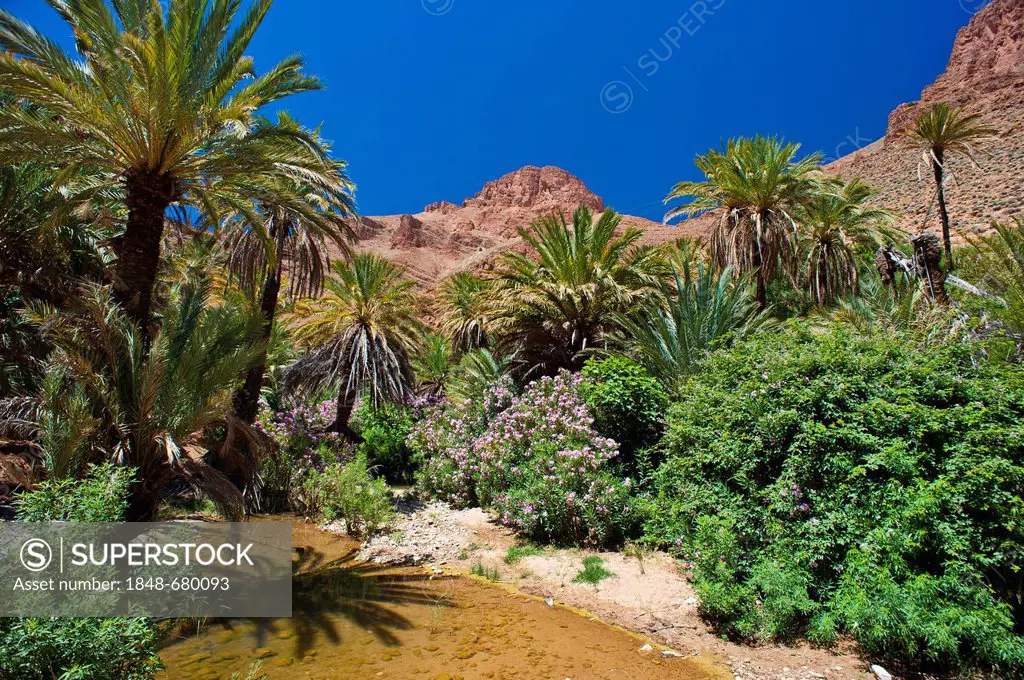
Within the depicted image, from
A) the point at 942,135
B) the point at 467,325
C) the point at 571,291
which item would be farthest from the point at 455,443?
the point at 942,135

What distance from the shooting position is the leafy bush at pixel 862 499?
15.8 feet

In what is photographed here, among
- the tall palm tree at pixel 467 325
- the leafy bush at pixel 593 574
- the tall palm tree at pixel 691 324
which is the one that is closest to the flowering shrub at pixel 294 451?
the tall palm tree at pixel 467 325

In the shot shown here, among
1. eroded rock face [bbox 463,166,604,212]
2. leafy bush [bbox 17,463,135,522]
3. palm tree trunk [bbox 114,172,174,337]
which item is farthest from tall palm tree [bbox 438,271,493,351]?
eroded rock face [bbox 463,166,604,212]

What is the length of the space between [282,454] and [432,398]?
17.7 ft

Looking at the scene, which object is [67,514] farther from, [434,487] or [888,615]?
[434,487]

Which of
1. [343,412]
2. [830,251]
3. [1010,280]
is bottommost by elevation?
[343,412]

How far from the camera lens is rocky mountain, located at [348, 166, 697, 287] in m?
52.9

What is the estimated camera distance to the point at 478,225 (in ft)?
260

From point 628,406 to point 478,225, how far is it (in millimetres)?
71714

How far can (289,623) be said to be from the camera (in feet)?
21.0

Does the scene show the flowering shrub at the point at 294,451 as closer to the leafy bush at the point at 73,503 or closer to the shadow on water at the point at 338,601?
the shadow on water at the point at 338,601

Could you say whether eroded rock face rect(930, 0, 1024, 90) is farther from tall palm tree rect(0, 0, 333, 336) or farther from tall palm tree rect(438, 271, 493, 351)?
tall palm tree rect(0, 0, 333, 336)

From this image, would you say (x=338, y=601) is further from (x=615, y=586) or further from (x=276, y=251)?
(x=276, y=251)

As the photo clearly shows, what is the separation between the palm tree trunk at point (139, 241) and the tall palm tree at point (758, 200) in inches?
422
